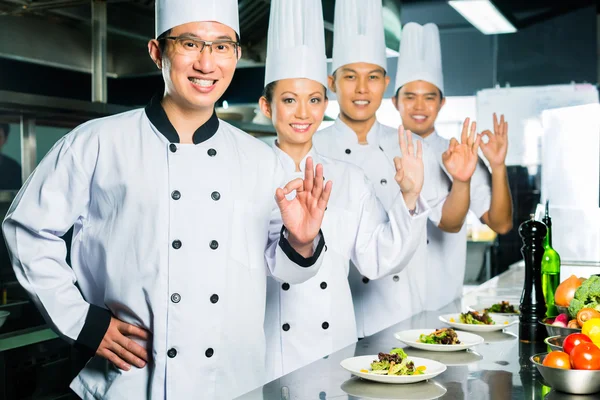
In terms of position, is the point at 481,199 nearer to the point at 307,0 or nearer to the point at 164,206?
the point at 307,0

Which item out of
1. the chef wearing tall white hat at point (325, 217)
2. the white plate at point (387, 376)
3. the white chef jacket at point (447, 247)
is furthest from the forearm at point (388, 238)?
the white chef jacket at point (447, 247)

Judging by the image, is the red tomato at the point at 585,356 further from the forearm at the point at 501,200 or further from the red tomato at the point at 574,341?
the forearm at the point at 501,200

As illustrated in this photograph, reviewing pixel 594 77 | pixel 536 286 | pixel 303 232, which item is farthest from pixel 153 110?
pixel 594 77

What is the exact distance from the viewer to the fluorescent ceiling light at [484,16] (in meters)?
5.47

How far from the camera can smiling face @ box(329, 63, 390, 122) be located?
3.29 metres

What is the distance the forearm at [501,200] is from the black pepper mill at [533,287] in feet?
4.53

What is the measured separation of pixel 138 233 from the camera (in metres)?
2.00

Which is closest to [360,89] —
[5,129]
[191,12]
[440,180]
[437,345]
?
[440,180]

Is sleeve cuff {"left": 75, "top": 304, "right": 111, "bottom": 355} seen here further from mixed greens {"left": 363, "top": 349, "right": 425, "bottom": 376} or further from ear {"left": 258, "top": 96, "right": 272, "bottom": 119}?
ear {"left": 258, "top": 96, "right": 272, "bottom": 119}

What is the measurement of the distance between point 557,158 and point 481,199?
42 cm

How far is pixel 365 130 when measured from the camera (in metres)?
3.39

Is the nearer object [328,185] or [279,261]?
[328,185]

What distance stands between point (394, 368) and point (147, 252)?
2.45 feet

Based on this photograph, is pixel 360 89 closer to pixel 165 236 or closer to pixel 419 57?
pixel 419 57
